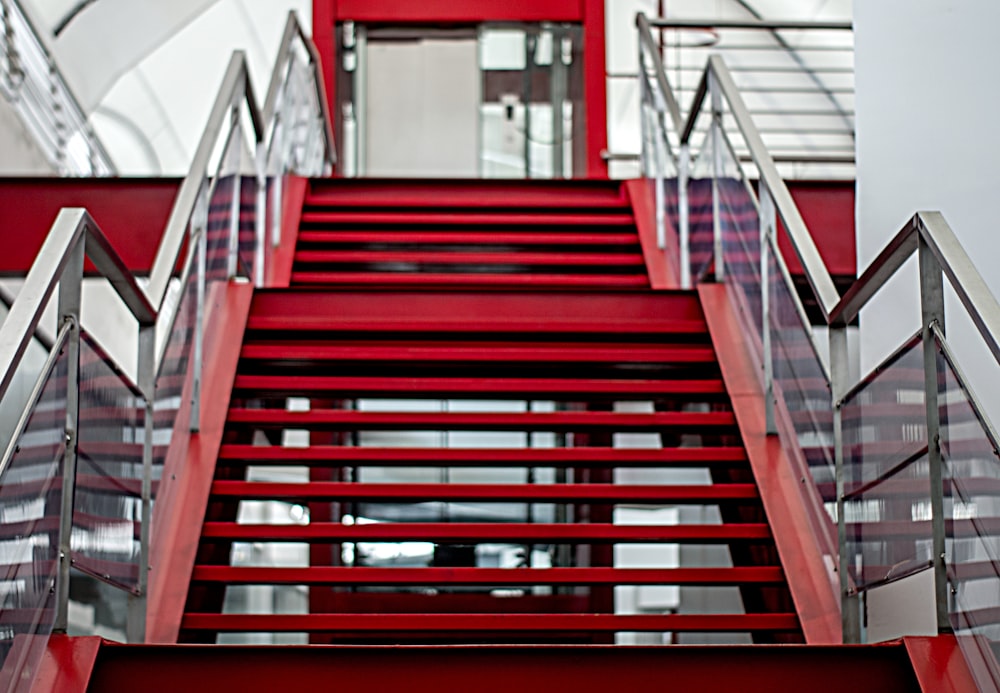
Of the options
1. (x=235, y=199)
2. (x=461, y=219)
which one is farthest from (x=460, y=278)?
(x=235, y=199)

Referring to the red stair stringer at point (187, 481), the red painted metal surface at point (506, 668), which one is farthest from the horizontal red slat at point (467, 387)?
the red painted metal surface at point (506, 668)

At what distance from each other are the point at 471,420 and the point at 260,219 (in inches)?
80.6

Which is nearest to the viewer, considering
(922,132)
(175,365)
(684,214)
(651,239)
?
(922,132)

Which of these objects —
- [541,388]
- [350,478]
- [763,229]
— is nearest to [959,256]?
[763,229]

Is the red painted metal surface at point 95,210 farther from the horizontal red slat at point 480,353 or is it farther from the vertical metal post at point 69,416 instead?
the vertical metal post at point 69,416

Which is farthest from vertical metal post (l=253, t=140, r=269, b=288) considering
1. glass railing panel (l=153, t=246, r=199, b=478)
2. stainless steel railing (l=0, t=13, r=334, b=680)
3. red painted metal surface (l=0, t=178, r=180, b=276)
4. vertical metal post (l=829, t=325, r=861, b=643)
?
vertical metal post (l=829, t=325, r=861, b=643)

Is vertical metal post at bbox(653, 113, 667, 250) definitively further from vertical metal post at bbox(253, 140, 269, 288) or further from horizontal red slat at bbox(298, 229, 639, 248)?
vertical metal post at bbox(253, 140, 269, 288)

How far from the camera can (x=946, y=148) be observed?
402 centimetres

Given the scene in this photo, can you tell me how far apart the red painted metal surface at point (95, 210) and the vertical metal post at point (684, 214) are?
2.44 metres

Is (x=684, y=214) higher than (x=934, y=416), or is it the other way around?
(x=684, y=214)

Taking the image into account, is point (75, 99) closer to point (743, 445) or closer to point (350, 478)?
point (350, 478)

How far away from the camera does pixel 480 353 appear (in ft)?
17.5

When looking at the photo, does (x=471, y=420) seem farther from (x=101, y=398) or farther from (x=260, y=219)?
(x=260, y=219)

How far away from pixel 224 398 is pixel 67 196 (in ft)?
8.03
